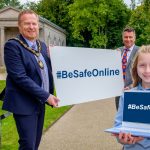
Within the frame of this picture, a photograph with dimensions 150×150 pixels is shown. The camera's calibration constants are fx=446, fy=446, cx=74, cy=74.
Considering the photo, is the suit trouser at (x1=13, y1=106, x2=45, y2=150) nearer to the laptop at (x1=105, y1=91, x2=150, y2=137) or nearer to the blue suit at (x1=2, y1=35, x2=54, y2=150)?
the blue suit at (x1=2, y1=35, x2=54, y2=150)

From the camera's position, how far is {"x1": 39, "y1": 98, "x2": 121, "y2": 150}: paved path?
7.95m

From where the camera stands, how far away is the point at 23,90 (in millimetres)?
4875

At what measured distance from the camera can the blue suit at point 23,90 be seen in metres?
4.80

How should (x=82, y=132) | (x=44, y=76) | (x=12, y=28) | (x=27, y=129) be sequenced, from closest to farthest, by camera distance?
(x=27, y=129) < (x=44, y=76) < (x=82, y=132) < (x=12, y=28)

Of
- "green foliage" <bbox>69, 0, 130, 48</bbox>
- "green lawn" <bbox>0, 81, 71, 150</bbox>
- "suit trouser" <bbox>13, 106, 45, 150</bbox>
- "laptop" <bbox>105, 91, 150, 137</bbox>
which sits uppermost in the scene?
"green foliage" <bbox>69, 0, 130, 48</bbox>

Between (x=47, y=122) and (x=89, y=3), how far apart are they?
55782mm

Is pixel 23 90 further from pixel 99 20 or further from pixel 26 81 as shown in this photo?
pixel 99 20

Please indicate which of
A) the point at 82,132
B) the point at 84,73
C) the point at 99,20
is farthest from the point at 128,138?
the point at 99,20

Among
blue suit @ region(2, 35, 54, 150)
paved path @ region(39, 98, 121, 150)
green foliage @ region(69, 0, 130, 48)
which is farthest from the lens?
green foliage @ region(69, 0, 130, 48)

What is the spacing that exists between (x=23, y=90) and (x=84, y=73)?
46.2 inches

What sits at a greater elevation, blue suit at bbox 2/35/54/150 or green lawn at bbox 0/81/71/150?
blue suit at bbox 2/35/54/150

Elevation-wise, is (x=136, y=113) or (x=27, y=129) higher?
(x=136, y=113)

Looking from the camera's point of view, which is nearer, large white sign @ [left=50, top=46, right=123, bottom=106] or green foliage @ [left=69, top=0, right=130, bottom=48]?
large white sign @ [left=50, top=46, right=123, bottom=106]

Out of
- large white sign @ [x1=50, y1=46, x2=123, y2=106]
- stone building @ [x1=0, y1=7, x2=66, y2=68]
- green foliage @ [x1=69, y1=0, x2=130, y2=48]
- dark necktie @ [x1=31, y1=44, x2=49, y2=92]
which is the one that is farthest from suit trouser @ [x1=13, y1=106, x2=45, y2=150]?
green foliage @ [x1=69, y1=0, x2=130, y2=48]
